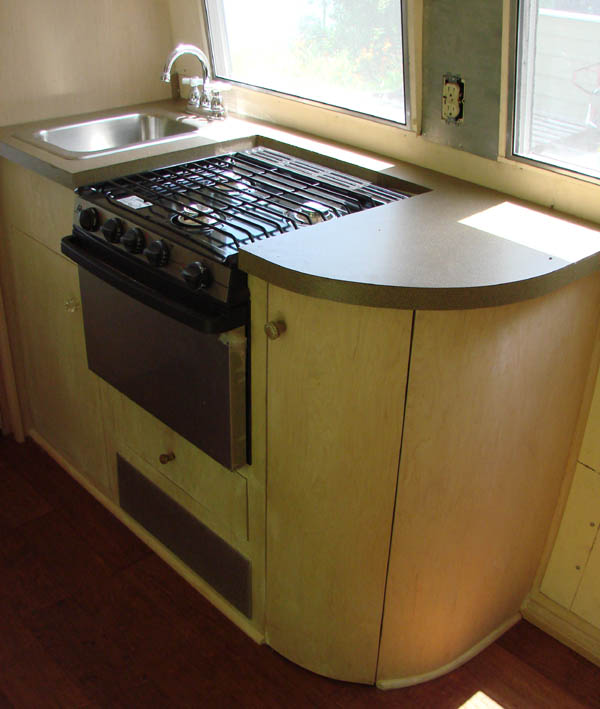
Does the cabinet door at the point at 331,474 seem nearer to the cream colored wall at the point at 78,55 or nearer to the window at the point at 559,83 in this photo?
the window at the point at 559,83

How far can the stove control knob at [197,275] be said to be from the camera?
5.33 ft

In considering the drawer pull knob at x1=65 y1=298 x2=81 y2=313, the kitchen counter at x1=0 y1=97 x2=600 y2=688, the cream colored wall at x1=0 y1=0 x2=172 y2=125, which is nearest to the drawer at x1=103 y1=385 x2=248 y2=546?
the kitchen counter at x1=0 y1=97 x2=600 y2=688

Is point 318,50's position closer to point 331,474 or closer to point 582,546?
point 331,474

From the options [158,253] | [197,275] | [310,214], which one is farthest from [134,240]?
[310,214]

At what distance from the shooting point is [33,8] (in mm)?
2301

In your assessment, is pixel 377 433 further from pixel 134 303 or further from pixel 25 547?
pixel 25 547

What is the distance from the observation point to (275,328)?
62.3 inches

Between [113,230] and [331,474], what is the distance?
30.7 inches

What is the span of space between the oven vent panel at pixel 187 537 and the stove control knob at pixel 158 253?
0.74 m

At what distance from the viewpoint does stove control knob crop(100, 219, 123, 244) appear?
1.85 metres

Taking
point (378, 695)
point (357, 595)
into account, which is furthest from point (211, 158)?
point (378, 695)

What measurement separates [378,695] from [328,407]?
31.1 inches

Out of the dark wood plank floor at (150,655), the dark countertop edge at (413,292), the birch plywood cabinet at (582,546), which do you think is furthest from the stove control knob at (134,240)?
the birch plywood cabinet at (582,546)

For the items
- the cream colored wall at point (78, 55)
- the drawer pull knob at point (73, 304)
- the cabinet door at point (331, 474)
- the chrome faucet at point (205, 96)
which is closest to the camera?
the cabinet door at point (331, 474)
